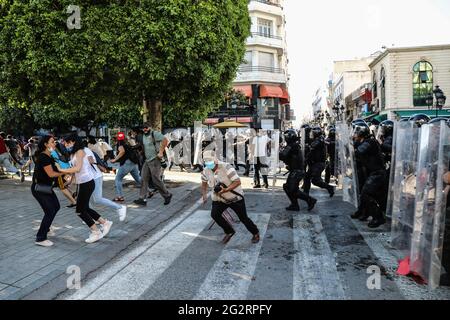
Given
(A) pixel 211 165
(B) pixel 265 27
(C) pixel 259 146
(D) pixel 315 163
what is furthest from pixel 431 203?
(B) pixel 265 27

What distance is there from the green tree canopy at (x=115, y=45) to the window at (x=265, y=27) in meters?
25.2

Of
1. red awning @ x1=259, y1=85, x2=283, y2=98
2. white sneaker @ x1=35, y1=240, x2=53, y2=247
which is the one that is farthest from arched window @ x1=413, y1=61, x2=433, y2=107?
white sneaker @ x1=35, y1=240, x2=53, y2=247

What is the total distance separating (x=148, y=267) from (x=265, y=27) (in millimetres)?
33519

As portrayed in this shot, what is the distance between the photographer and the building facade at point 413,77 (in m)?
28.1

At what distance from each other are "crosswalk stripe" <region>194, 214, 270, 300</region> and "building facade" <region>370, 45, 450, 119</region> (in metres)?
26.0

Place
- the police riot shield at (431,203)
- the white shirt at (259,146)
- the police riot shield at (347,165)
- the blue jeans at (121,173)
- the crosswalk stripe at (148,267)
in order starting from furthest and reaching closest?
1. the white shirt at (259,146)
2. the blue jeans at (121,173)
3. the police riot shield at (347,165)
4. the crosswalk stripe at (148,267)
5. the police riot shield at (431,203)

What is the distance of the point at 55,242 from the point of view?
18.5ft

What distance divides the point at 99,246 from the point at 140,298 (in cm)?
203

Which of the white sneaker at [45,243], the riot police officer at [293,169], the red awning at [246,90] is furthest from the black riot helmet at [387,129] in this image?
the red awning at [246,90]

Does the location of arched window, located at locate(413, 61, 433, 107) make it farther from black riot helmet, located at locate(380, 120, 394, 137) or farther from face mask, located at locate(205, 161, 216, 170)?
face mask, located at locate(205, 161, 216, 170)

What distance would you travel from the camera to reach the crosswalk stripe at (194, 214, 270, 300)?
3.85m

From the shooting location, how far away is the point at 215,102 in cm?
1325

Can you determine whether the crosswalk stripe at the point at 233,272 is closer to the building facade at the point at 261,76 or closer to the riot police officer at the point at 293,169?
the riot police officer at the point at 293,169

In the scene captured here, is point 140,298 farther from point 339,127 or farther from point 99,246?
point 339,127
